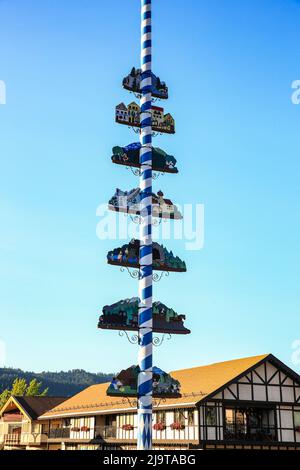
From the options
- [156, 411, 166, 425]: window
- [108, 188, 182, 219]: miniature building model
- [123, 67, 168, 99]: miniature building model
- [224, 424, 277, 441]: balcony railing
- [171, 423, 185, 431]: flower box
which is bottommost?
[224, 424, 277, 441]: balcony railing

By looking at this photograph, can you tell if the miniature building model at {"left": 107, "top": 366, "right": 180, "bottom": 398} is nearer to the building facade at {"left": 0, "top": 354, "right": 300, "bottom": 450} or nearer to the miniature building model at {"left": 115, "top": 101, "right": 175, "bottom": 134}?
the miniature building model at {"left": 115, "top": 101, "right": 175, "bottom": 134}

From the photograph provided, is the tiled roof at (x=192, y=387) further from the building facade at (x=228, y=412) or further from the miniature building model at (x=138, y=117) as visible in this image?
the miniature building model at (x=138, y=117)

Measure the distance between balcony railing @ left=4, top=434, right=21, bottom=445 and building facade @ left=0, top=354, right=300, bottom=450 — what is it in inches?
825

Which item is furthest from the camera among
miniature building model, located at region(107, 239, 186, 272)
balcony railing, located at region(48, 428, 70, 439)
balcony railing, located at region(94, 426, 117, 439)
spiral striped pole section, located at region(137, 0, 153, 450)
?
balcony railing, located at region(48, 428, 70, 439)

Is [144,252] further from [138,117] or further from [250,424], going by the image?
[250,424]

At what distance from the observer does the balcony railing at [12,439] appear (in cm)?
6622

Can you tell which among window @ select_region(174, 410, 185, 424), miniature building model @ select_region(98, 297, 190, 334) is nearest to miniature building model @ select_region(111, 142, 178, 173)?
miniature building model @ select_region(98, 297, 190, 334)

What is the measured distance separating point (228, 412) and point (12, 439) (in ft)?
109

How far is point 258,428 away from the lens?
42.6 metres

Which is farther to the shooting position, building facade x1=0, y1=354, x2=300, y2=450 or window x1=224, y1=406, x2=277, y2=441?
window x1=224, y1=406, x2=277, y2=441

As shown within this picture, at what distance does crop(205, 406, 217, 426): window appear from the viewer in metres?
40.4

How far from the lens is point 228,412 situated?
4297 centimetres

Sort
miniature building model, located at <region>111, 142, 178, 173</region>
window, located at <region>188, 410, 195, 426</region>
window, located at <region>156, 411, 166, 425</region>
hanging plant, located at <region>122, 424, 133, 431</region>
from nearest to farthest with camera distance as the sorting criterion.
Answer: miniature building model, located at <region>111, 142, 178, 173</region>, window, located at <region>188, 410, 195, 426</region>, window, located at <region>156, 411, 166, 425</region>, hanging plant, located at <region>122, 424, 133, 431</region>

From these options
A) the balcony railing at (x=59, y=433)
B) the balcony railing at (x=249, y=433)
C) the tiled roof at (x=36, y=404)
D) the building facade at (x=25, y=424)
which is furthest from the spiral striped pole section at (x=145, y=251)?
the tiled roof at (x=36, y=404)
